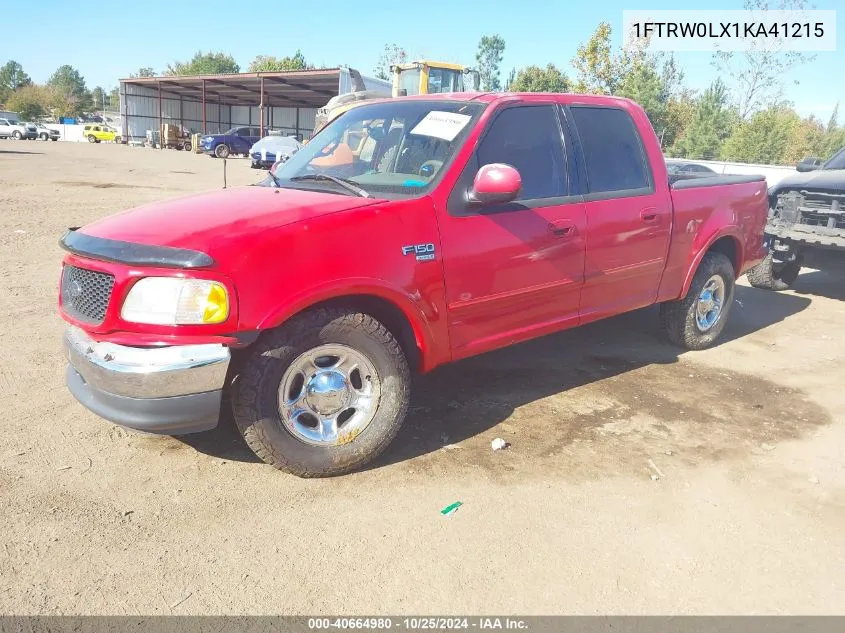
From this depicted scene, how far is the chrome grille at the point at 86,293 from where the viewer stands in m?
2.90

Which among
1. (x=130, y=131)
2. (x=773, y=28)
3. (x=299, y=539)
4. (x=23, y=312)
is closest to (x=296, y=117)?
(x=130, y=131)

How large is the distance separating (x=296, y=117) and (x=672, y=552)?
5409cm

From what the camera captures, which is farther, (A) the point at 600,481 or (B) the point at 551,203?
(B) the point at 551,203

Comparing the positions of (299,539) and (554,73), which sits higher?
(554,73)

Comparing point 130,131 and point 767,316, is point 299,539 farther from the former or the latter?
point 130,131

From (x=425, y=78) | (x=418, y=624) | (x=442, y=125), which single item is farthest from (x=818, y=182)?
(x=425, y=78)

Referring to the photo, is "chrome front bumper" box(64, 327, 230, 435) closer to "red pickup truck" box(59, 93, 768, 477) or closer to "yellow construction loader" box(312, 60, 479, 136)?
"red pickup truck" box(59, 93, 768, 477)

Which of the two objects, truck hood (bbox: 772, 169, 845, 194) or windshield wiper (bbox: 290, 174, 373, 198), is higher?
truck hood (bbox: 772, 169, 845, 194)

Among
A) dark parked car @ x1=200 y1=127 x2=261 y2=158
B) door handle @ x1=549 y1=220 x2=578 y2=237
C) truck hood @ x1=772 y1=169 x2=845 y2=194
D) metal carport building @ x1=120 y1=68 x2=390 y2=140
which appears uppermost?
metal carport building @ x1=120 y1=68 x2=390 y2=140

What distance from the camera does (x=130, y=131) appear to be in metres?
50.1

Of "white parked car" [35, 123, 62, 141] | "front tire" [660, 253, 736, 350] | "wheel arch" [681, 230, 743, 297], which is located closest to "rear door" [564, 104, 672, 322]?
"wheel arch" [681, 230, 743, 297]

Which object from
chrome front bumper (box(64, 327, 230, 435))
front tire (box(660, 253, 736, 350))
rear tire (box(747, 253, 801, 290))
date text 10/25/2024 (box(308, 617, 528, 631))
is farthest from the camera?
rear tire (box(747, 253, 801, 290))

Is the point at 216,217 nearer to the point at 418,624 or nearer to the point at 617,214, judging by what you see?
the point at 418,624

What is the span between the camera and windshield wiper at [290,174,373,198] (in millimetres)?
3469
